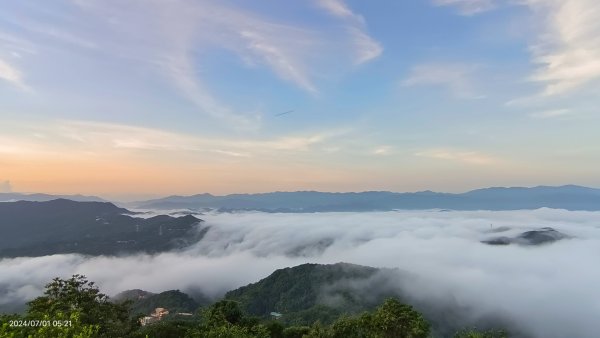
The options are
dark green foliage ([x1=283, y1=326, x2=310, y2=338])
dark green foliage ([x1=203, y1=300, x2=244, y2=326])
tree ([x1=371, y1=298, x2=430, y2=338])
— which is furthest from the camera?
dark green foliage ([x1=283, y1=326, x2=310, y2=338])

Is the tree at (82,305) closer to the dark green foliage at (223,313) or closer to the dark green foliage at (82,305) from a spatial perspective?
the dark green foliage at (82,305)

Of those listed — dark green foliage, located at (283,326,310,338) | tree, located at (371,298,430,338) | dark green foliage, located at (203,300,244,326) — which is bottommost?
dark green foliage, located at (283,326,310,338)

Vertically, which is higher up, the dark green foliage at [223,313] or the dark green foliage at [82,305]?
the dark green foliage at [82,305]

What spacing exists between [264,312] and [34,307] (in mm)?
169467

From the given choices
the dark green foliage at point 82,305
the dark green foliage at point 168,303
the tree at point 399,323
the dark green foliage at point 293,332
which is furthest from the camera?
the dark green foliage at point 168,303

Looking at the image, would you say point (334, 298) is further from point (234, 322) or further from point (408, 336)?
point (408, 336)

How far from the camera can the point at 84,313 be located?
3850 cm

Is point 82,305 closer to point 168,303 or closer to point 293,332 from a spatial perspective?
point 293,332


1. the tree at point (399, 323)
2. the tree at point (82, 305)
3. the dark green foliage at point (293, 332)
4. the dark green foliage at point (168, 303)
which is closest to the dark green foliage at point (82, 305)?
the tree at point (82, 305)

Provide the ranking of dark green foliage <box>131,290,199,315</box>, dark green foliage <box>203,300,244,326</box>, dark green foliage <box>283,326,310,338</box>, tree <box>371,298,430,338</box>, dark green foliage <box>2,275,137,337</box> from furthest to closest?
dark green foliage <box>131,290,199,315</box>
dark green foliage <box>283,326,310,338</box>
dark green foliage <box>203,300,244,326</box>
tree <box>371,298,430,338</box>
dark green foliage <box>2,275,137,337</box>

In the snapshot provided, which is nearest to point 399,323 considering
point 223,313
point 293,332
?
point 293,332

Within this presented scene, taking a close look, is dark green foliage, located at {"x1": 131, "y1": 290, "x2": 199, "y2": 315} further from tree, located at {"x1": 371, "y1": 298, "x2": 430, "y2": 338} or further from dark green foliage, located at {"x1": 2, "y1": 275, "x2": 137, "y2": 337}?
tree, located at {"x1": 371, "y1": 298, "x2": 430, "y2": 338}

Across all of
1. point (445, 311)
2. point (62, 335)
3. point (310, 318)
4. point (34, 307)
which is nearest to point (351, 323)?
point (34, 307)

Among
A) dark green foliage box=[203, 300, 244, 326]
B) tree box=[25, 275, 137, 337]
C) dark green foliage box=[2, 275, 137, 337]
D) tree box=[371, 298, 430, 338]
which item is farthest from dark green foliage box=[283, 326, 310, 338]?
tree box=[25, 275, 137, 337]
